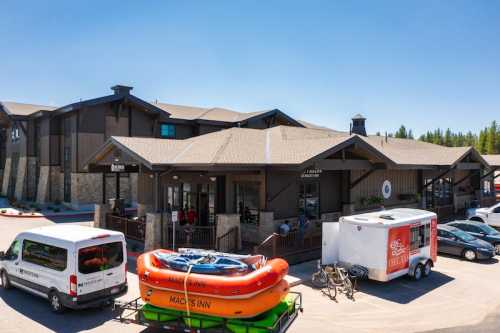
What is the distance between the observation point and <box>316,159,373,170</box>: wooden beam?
1717cm

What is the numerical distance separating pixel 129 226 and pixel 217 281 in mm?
12245

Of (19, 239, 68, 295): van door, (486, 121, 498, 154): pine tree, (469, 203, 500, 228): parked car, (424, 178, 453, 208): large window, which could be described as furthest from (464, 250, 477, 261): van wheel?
(486, 121, 498, 154): pine tree

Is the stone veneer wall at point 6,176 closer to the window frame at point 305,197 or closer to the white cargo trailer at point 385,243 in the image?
the window frame at point 305,197

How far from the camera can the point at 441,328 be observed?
32.4 ft

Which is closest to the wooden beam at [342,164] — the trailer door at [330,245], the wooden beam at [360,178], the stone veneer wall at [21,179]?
the wooden beam at [360,178]

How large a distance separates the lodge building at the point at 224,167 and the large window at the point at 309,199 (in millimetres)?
54

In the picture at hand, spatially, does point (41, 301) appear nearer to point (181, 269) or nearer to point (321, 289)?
point (181, 269)

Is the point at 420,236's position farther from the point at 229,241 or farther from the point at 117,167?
the point at 117,167

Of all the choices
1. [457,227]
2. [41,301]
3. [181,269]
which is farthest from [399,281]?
[41,301]

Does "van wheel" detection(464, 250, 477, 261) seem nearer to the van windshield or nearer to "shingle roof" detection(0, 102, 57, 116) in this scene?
the van windshield

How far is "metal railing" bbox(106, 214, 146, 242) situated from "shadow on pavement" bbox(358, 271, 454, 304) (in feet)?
33.5

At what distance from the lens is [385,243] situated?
1233 centimetres

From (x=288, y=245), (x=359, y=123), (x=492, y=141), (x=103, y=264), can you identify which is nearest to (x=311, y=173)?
(x=288, y=245)

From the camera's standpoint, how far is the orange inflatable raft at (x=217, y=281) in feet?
26.1
